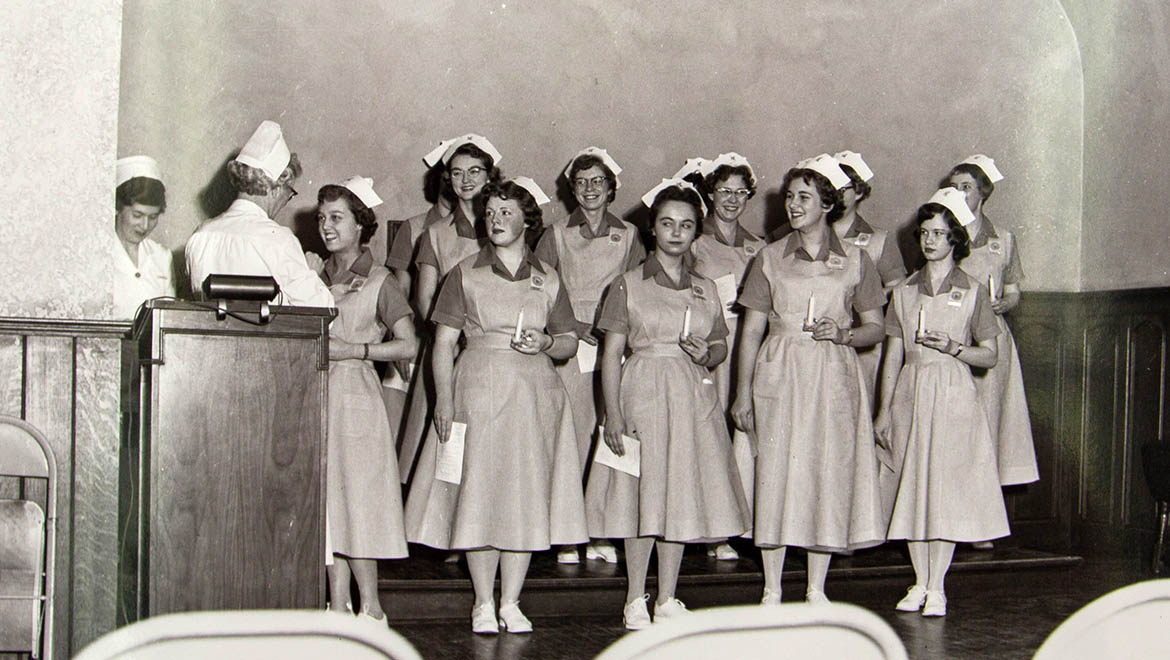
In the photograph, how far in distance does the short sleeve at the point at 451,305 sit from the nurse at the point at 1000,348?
256 cm

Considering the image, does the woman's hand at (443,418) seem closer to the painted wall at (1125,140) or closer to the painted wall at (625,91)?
the painted wall at (625,91)

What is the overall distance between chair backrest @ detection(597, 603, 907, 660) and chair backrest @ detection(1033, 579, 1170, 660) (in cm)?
25

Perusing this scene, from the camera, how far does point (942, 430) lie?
16.5 feet

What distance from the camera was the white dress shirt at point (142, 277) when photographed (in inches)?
192

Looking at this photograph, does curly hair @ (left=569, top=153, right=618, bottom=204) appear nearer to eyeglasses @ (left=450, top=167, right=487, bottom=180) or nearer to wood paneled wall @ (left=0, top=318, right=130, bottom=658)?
eyeglasses @ (left=450, top=167, right=487, bottom=180)

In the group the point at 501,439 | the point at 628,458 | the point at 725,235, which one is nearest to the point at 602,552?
the point at 628,458

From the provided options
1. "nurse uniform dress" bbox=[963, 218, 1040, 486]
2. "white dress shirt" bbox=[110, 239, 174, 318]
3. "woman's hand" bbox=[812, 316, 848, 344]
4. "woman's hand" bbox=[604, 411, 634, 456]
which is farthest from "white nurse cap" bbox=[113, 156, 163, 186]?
"nurse uniform dress" bbox=[963, 218, 1040, 486]

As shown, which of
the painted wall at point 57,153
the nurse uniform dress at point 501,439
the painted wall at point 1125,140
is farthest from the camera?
the painted wall at point 1125,140

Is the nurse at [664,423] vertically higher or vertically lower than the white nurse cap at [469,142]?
lower

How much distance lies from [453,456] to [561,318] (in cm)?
61

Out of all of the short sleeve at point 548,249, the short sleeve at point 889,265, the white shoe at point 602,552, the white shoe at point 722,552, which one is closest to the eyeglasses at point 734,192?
the short sleeve at point 889,265

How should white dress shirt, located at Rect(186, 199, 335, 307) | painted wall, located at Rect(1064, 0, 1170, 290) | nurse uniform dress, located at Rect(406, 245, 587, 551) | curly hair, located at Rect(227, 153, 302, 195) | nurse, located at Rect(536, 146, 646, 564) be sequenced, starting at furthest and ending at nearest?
painted wall, located at Rect(1064, 0, 1170, 290)
nurse, located at Rect(536, 146, 646, 564)
nurse uniform dress, located at Rect(406, 245, 587, 551)
curly hair, located at Rect(227, 153, 302, 195)
white dress shirt, located at Rect(186, 199, 335, 307)

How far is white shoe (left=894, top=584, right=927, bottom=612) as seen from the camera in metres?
4.98

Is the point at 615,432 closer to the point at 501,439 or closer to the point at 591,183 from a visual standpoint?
the point at 501,439
